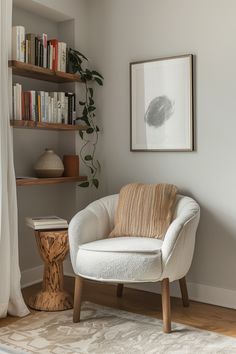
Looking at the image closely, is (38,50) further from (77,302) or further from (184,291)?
(184,291)

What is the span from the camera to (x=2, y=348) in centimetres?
245

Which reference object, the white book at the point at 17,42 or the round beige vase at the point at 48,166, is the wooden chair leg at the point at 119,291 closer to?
the round beige vase at the point at 48,166

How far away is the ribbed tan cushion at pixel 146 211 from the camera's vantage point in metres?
3.08

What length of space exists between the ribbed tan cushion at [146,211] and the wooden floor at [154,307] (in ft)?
1.67

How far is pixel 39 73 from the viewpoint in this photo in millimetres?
3336

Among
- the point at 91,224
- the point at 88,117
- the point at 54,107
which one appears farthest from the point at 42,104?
the point at 91,224

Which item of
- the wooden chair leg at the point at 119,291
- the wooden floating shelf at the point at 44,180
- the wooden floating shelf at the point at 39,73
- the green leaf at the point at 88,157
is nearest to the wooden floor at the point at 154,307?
the wooden chair leg at the point at 119,291

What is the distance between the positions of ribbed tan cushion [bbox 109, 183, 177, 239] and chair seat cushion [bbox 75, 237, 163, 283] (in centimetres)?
28

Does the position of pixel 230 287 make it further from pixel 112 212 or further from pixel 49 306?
pixel 49 306

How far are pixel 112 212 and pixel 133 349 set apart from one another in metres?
1.10

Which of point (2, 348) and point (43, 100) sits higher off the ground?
point (43, 100)

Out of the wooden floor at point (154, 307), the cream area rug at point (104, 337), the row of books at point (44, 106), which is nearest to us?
the cream area rug at point (104, 337)

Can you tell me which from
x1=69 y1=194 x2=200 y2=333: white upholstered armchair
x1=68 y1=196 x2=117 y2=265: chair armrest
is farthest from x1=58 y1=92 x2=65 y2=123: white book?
x1=69 y1=194 x2=200 y2=333: white upholstered armchair

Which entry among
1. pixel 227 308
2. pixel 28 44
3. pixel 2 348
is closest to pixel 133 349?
pixel 2 348
